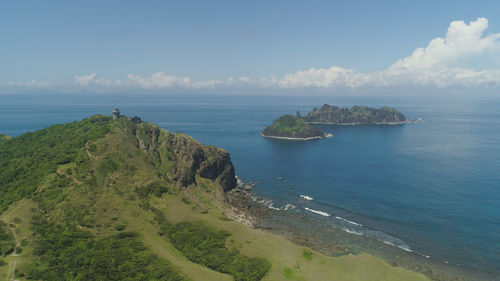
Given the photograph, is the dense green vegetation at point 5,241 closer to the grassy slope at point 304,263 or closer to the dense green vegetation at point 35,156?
the dense green vegetation at point 35,156

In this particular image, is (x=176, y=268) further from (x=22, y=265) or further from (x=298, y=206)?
(x=298, y=206)

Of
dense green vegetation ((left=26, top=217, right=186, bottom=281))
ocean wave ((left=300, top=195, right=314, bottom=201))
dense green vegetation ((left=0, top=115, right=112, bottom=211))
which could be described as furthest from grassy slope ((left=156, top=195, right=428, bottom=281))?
ocean wave ((left=300, top=195, right=314, bottom=201))

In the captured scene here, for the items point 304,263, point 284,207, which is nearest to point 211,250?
point 304,263

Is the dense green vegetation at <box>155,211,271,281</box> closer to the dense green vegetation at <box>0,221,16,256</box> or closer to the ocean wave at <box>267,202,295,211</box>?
the dense green vegetation at <box>0,221,16,256</box>

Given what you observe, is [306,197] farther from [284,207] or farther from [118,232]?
[118,232]

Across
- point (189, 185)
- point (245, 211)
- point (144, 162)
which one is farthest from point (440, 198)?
point (144, 162)

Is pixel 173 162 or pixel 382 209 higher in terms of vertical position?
pixel 173 162

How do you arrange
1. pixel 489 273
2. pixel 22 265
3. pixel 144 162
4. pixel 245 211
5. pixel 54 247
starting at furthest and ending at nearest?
pixel 245 211 → pixel 144 162 → pixel 489 273 → pixel 54 247 → pixel 22 265
